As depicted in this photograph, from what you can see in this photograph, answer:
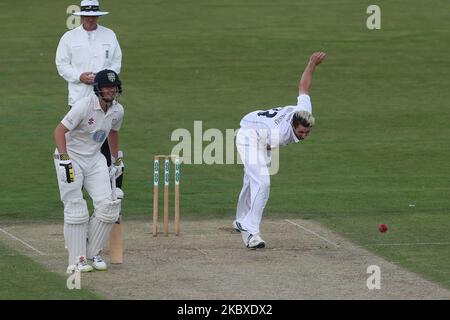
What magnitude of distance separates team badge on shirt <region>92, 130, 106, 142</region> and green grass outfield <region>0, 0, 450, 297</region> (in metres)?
2.93

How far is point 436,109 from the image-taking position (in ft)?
74.5

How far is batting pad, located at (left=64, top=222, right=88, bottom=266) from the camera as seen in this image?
11.3 m

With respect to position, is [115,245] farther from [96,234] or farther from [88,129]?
[88,129]

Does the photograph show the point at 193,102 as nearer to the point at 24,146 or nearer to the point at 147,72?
the point at 147,72

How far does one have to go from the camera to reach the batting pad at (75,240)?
11.3 meters

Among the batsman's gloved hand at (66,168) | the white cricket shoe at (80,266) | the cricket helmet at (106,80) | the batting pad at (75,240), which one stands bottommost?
the white cricket shoe at (80,266)

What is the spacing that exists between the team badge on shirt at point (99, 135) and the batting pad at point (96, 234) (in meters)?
0.71

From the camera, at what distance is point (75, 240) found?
37.1 ft

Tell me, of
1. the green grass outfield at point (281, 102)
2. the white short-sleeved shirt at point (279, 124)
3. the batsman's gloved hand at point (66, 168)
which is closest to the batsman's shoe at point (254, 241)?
the white short-sleeved shirt at point (279, 124)

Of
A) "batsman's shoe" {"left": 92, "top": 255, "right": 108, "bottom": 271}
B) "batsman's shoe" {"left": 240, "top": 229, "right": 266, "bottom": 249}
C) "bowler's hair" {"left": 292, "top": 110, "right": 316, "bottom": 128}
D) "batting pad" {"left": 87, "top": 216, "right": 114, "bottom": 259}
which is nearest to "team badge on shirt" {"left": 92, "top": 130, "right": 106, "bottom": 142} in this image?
"batting pad" {"left": 87, "top": 216, "right": 114, "bottom": 259}

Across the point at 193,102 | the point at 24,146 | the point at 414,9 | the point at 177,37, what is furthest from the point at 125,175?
the point at 414,9

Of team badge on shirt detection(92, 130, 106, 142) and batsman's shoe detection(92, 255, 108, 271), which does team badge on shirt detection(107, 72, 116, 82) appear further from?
batsman's shoe detection(92, 255, 108, 271)

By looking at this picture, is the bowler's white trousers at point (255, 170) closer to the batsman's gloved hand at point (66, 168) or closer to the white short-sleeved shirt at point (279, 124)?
the white short-sleeved shirt at point (279, 124)

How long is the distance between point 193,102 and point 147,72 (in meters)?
3.07
